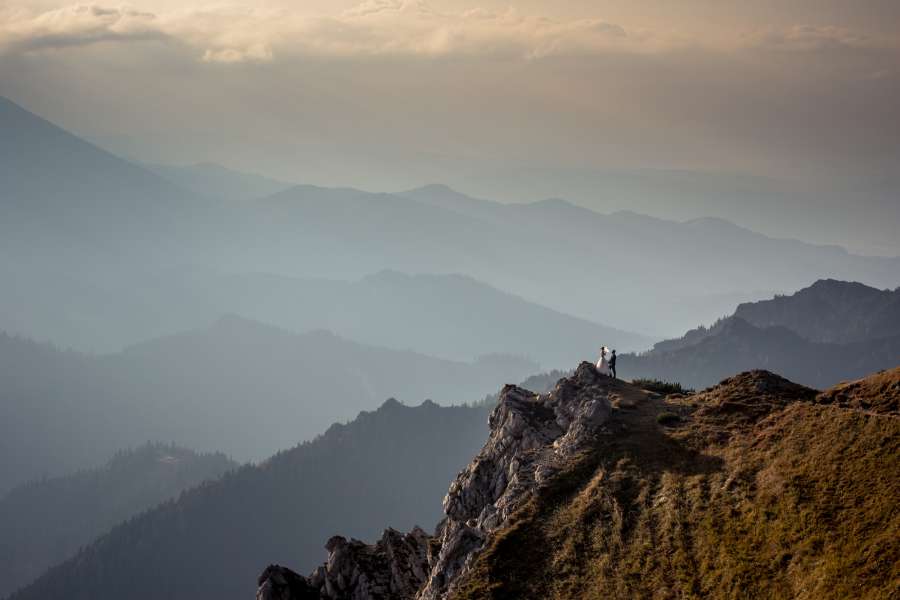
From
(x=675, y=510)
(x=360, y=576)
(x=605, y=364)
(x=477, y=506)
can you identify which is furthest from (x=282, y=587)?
(x=605, y=364)

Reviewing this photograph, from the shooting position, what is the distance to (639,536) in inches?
1838

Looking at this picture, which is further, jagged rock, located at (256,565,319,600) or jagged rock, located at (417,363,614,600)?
jagged rock, located at (256,565,319,600)

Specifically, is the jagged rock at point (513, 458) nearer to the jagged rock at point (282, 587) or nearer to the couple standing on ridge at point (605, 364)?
the couple standing on ridge at point (605, 364)

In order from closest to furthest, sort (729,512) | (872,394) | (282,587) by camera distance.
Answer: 1. (729,512)
2. (872,394)
3. (282,587)

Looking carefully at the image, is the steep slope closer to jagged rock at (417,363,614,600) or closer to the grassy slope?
the grassy slope

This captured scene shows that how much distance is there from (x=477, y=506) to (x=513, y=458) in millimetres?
7424

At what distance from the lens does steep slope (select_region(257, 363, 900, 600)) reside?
1545 inches

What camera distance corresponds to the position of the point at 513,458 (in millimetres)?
64750

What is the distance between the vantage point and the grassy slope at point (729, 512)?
125 feet

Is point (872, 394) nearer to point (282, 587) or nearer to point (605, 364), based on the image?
point (605, 364)

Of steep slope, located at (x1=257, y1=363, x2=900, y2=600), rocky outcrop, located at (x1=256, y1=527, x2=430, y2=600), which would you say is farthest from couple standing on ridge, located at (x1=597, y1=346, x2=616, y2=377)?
rocky outcrop, located at (x1=256, y1=527, x2=430, y2=600)

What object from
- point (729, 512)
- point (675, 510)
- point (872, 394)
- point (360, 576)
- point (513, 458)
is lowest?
point (360, 576)

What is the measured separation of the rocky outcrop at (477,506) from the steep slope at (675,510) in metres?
0.20

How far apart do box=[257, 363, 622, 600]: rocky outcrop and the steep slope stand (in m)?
0.20
